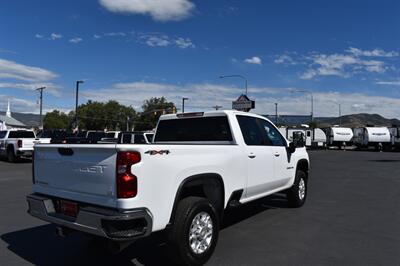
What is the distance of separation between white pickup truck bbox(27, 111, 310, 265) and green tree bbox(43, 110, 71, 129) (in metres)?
118

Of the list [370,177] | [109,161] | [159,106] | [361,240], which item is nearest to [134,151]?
[109,161]

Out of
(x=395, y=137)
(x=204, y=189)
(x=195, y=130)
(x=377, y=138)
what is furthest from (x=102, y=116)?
(x=204, y=189)

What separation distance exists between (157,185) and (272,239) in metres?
2.66

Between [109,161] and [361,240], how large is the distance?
4221mm

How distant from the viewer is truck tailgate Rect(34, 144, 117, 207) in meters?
4.45

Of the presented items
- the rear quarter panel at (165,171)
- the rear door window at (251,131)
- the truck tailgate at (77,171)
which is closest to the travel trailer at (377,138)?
the rear door window at (251,131)

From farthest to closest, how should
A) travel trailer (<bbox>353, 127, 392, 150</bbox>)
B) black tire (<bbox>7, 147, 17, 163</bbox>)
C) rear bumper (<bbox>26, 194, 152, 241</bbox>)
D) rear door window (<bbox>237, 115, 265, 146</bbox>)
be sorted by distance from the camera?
travel trailer (<bbox>353, 127, 392, 150</bbox>) → black tire (<bbox>7, 147, 17, 163</bbox>) → rear door window (<bbox>237, 115, 265, 146</bbox>) → rear bumper (<bbox>26, 194, 152, 241</bbox>)

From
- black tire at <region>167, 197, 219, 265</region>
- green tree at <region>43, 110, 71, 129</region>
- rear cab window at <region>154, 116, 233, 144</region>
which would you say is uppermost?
green tree at <region>43, 110, 71, 129</region>

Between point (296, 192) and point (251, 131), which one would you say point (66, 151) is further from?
point (296, 192)

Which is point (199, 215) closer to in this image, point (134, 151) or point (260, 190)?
point (134, 151)

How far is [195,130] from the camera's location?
7020 millimetres

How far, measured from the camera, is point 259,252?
5.77m

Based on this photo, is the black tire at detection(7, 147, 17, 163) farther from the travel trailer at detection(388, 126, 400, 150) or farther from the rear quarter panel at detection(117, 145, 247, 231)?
the travel trailer at detection(388, 126, 400, 150)

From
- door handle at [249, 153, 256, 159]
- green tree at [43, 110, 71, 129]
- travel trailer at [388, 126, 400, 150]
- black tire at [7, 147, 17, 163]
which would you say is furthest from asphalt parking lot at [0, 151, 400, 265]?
green tree at [43, 110, 71, 129]
